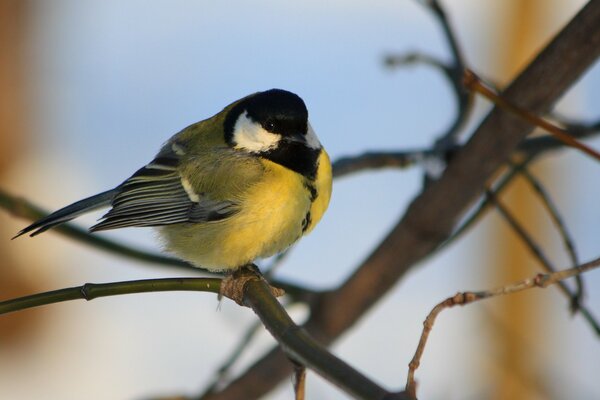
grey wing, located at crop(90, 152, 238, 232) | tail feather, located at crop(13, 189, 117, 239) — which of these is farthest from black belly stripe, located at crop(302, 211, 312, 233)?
tail feather, located at crop(13, 189, 117, 239)

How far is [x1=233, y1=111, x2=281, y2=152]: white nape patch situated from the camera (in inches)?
76.7

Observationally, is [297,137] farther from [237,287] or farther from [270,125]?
[237,287]

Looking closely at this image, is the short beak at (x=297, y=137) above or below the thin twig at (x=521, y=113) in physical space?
below

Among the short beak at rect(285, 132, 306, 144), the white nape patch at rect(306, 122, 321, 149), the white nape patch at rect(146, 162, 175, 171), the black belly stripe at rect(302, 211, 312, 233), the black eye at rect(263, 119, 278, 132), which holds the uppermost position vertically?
the black eye at rect(263, 119, 278, 132)

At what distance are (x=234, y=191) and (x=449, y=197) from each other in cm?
51

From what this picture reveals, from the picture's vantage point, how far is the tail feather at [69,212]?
1.68 m

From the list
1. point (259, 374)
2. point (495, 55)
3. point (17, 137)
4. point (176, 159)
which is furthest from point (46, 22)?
point (259, 374)

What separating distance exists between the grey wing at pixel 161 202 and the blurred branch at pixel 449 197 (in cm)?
37

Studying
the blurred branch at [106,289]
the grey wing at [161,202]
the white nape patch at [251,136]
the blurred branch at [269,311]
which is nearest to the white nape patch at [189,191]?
the grey wing at [161,202]

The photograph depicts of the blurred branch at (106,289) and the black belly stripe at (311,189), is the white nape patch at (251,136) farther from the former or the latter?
the blurred branch at (106,289)

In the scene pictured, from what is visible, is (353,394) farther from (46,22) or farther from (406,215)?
(46,22)

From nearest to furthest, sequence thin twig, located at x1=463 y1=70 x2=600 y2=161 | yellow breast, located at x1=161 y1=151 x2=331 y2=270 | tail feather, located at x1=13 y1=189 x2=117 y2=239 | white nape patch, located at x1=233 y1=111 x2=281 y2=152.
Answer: thin twig, located at x1=463 y1=70 x2=600 y2=161 < tail feather, located at x1=13 y1=189 x2=117 y2=239 < yellow breast, located at x1=161 y1=151 x2=331 y2=270 < white nape patch, located at x1=233 y1=111 x2=281 y2=152

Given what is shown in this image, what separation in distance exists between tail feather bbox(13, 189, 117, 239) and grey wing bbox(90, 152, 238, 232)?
3cm

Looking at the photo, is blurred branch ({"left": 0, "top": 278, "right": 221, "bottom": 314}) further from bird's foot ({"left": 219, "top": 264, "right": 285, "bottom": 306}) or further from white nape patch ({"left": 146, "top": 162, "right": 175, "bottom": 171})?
white nape patch ({"left": 146, "top": 162, "right": 175, "bottom": 171})
